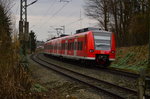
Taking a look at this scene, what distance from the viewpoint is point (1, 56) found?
22.2 feet

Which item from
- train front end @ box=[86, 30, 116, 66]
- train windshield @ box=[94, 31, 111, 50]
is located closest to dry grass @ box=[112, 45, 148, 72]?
train front end @ box=[86, 30, 116, 66]

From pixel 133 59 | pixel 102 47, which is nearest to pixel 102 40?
A: pixel 102 47

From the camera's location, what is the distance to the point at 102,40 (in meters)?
19.1

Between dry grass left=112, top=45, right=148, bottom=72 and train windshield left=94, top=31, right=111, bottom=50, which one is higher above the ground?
train windshield left=94, top=31, right=111, bottom=50

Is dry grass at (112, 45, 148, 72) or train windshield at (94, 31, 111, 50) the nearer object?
train windshield at (94, 31, 111, 50)

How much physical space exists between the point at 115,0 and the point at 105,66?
63.9 ft

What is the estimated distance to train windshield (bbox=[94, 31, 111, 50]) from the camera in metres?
19.0

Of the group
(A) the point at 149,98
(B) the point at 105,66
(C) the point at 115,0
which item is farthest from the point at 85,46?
(C) the point at 115,0

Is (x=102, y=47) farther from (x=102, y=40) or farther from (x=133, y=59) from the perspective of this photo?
(x=133, y=59)

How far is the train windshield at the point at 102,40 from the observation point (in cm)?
1897

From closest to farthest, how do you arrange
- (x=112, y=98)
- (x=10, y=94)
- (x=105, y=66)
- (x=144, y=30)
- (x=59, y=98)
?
(x=10, y=94) < (x=59, y=98) < (x=112, y=98) < (x=105, y=66) < (x=144, y=30)

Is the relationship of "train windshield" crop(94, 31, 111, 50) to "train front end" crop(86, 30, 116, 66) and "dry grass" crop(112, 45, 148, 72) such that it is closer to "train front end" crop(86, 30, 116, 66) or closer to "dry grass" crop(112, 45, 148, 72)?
"train front end" crop(86, 30, 116, 66)

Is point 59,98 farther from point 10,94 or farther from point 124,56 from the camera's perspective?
point 124,56

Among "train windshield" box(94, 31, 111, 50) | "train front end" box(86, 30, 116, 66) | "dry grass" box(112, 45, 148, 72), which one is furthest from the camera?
"dry grass" box(112, 45, 148, 72)
